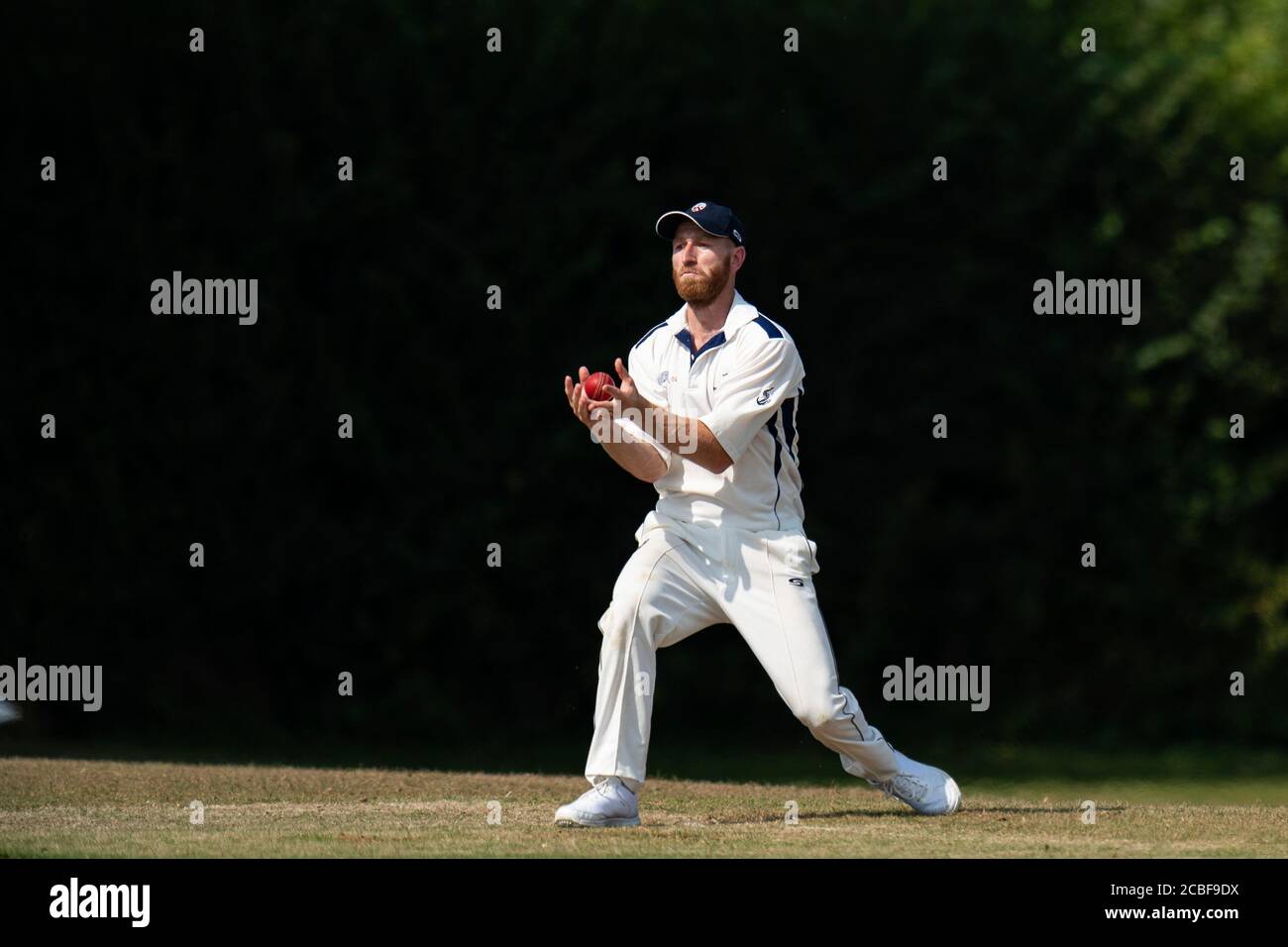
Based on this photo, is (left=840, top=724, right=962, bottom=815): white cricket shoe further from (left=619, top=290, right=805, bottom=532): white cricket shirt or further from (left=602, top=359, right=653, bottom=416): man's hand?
(left=602, top=359, right=653, bottom=416): man's hand

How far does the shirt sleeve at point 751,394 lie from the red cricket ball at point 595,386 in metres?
0.44

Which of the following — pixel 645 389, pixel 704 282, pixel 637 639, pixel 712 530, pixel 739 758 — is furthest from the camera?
pixel 739 758

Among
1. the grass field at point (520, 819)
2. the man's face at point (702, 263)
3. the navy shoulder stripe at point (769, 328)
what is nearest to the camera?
the grass field at point (520, 819)

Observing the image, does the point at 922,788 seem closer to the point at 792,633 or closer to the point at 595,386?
the point at 792,633

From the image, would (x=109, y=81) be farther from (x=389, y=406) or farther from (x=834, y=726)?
(x=834, y=726)

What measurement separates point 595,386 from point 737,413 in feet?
1.93

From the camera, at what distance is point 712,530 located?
7699 millimetres

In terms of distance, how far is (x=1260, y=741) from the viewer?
1191cm

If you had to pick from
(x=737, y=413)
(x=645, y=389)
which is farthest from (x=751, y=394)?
(x=645, y=389)

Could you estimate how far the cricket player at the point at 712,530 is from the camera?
7.42 metres

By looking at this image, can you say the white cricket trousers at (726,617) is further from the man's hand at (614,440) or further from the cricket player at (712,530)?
the man's hand at (614,440)

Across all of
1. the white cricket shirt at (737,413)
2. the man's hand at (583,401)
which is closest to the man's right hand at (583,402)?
the man's hand at (583,401)
